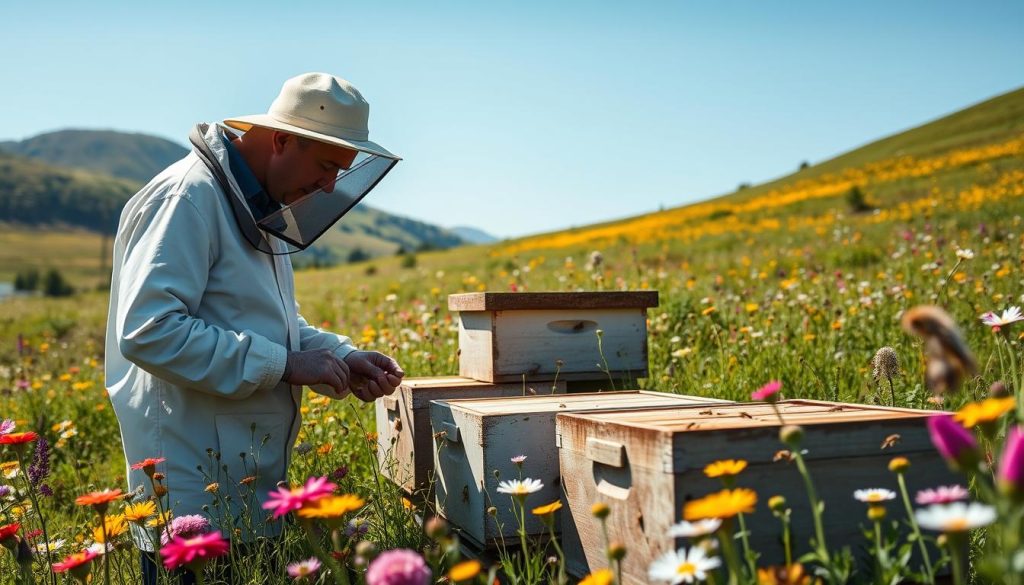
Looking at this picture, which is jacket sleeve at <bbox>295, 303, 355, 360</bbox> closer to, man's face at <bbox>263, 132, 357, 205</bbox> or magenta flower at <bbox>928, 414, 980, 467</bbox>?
man's face at <bbox>263, 132, 357, 205</bbox>

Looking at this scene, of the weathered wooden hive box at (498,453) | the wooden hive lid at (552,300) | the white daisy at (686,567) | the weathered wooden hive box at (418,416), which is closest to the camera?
the white daisy at (686,567)

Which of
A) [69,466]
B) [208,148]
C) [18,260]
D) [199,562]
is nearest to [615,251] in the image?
[69,466]

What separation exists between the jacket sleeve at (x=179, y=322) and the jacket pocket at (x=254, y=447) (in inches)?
7.4

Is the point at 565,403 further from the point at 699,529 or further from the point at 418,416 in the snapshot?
the point at 699,529

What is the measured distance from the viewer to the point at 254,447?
328 cm

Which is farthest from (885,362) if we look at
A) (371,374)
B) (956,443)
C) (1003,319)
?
(956,443)

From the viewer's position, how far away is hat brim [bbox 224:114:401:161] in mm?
3094

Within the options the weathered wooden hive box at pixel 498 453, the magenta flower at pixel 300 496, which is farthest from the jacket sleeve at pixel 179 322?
the magenta flower at pixel 300 496

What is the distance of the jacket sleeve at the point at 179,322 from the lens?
2.90 meters

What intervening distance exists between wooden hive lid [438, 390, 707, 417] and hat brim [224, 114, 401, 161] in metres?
0.93

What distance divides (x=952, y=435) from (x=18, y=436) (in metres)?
2.16

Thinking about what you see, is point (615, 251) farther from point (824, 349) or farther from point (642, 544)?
point (642, 544)

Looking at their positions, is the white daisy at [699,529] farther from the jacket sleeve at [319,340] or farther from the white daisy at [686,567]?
the jacket sleeve at [319,340]

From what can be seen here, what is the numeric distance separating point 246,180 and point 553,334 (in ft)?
4.69
